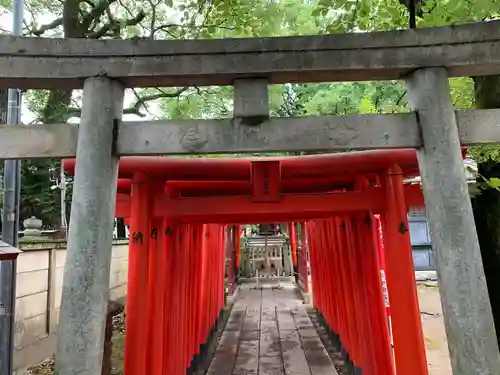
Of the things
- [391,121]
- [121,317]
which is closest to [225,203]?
[391,121]

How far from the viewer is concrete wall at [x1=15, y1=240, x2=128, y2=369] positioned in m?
6.64

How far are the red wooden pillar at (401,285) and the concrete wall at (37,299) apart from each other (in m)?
5.63

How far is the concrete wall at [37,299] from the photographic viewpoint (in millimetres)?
6641

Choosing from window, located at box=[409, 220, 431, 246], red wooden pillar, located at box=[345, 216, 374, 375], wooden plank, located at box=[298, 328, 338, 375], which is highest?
window, located at box=[409, 220, 431, 246]

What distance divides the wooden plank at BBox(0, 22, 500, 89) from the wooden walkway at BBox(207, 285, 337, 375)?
18.3ft

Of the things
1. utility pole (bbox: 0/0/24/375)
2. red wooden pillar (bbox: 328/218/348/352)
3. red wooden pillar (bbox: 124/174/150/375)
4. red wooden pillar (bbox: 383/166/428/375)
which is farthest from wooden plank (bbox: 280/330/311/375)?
utility pole (bbox: 0/0/24/375)

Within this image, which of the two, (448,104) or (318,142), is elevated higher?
(448,104)

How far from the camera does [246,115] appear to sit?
8.79 ft

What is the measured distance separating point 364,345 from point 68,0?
25.2 feet

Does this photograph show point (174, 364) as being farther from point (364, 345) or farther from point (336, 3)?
point (336, 3)

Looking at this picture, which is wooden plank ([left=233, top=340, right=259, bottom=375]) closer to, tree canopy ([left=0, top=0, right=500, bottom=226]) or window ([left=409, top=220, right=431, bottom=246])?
tree canopy ([left=0, top=0, right=500, bottom=226])

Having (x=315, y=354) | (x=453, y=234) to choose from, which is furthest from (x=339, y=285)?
(x=453, y=234)

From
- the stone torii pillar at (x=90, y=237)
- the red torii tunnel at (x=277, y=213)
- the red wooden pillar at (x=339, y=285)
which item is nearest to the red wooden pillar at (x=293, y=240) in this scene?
the red wooden pillar at (x=339, y=285)

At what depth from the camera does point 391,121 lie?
266 cm
